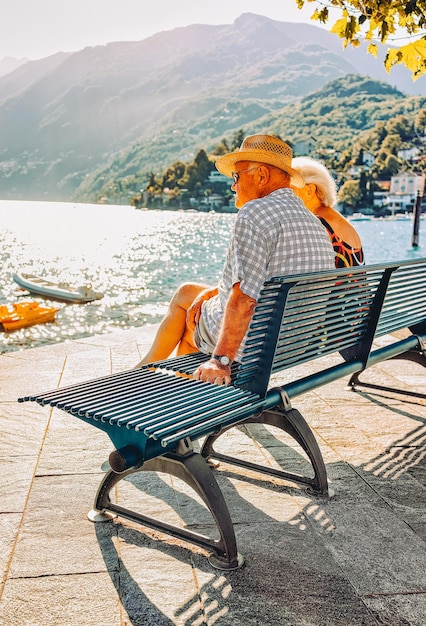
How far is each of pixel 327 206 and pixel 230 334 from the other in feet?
5.07

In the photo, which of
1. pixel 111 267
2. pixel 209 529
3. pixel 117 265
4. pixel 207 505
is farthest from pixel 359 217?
pixel 207 505

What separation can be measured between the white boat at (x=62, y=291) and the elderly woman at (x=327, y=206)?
94.7 ft

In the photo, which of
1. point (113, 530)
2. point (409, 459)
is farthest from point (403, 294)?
point (113, 530)

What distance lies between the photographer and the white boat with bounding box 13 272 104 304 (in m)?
32.6

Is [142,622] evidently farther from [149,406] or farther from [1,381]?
[1,381]

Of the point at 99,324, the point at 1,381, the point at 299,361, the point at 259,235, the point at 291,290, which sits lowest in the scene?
the point at 99,324

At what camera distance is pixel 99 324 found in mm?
27656

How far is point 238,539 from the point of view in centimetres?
285

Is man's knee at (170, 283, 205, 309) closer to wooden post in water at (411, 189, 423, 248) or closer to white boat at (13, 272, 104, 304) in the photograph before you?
white boat at (13, 272, 104, 304)

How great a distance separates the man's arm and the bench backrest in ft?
0.33

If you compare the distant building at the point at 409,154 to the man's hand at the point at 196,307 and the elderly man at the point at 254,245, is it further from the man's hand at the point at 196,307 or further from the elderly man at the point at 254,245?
the elderly man at the point at 254,245

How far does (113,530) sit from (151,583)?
1.52ft

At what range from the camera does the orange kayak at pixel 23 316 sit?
24.0 m

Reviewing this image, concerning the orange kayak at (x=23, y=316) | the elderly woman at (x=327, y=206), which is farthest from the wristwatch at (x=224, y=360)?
the orange kayak at (x=23, y=316)
